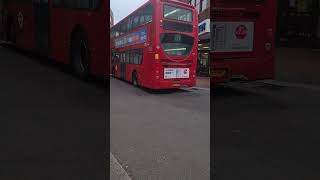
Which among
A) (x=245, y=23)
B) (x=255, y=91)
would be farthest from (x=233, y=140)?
A: (x=245, y=23)

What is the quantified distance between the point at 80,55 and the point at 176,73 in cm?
64

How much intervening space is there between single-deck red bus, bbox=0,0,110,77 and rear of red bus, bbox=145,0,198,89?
0.34m

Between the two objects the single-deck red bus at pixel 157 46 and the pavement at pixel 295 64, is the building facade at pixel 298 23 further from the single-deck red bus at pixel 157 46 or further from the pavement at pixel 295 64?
the single-deck red bus at pixel 157 46

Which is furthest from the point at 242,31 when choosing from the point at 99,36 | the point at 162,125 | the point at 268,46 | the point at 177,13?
the point at 99,36

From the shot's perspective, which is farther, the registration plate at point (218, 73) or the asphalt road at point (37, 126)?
the asphalt road at point (37, 126)

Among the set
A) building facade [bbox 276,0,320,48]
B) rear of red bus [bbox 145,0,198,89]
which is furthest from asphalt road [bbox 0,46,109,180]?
building facade [bbox 276,0,320,48]

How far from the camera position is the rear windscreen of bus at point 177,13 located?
2361 millimetres

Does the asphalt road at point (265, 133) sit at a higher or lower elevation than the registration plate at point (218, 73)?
lower

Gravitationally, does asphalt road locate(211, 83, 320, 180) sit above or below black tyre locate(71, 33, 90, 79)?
below

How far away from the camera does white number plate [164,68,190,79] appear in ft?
7.86

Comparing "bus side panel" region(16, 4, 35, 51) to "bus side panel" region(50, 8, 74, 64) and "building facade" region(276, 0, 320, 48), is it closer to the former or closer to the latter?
"bus side panel" region(50, 8, 74, 64)

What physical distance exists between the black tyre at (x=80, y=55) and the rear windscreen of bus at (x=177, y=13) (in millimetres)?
551

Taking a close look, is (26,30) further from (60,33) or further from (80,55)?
(80,55)

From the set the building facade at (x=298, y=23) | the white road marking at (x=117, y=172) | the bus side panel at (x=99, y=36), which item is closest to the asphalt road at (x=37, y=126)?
the white road marking at (x=117, y=172)
